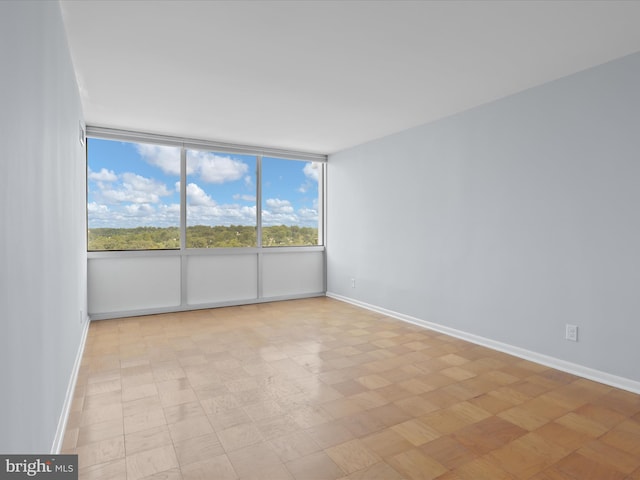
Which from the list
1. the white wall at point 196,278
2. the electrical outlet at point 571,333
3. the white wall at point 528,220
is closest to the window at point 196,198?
the white wall at point 196,278

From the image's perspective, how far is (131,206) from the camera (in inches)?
203

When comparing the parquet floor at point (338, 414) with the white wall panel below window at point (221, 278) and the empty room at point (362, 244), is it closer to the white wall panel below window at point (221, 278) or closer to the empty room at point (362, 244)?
the empty room at point (362, 244)

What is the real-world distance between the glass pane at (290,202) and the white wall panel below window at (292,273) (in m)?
0.23

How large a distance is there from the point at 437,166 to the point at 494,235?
109 cm

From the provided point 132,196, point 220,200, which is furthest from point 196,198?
point 132,196

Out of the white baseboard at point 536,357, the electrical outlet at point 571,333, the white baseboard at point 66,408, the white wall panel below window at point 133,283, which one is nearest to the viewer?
the white baseboard at point 66,408

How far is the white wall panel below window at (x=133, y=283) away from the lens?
4910mm

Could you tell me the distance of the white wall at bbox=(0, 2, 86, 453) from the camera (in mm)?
1148

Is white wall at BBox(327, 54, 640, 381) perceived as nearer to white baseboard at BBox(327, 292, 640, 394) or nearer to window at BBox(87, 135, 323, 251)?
white baseboard at BBox(327, 292, 640, 394)

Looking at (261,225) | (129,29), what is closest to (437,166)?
(261,225)

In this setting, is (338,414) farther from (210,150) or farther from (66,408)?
(210,150)

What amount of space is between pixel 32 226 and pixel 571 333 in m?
3.72

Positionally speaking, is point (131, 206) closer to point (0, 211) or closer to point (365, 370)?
point (365, 370)

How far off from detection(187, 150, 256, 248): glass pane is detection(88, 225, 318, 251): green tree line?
0.5 inches
